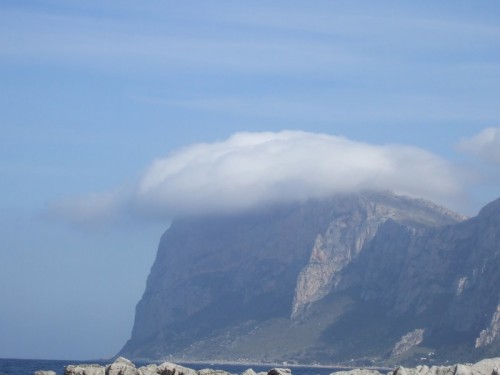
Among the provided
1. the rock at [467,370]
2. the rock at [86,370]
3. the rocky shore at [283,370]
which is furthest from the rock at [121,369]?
the rock at [467,370]

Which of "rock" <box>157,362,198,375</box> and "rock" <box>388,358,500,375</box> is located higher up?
"rock" <box>157,362,198,375</box>

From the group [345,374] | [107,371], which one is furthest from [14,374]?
[345,374]

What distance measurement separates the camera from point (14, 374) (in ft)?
563

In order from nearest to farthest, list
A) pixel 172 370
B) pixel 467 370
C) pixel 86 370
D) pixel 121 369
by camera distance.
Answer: pixel 467 370 < pixel 86 370 < pixel 121 369 < pixel 172 370

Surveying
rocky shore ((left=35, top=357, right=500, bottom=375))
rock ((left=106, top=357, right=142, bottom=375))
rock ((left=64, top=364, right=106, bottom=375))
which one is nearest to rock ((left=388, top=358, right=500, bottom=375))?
rocky shore ((left=35, top=357, right=500, bottom=375))

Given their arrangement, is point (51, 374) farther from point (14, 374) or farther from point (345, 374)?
point (14, 374)

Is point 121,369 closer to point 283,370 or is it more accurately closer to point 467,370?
point 283,370

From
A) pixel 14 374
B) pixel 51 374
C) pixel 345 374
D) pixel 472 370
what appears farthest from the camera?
pixel 14 374

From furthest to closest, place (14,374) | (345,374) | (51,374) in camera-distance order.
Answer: (14,374) < (51,374) < (345,374)

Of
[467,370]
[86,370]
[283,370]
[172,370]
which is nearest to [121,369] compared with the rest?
[86,370]

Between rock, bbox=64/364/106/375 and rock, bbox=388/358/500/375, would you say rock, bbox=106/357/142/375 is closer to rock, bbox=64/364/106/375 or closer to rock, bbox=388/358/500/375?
rock, bbox=64/364/106/375

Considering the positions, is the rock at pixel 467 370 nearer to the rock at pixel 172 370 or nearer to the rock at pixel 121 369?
the rock at pixel 172 370

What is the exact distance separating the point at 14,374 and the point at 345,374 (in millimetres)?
89642

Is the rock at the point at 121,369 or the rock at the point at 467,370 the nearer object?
the rock at the point at 467,370
